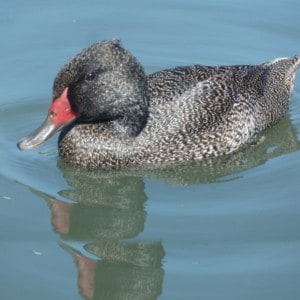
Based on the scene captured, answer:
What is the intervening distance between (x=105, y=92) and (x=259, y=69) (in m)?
2.61

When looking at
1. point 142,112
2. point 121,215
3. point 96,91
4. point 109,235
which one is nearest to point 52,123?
point 96,91

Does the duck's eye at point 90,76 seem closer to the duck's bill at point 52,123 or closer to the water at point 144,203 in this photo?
the duck's bill at point 52,123

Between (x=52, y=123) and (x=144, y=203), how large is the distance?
1273mm

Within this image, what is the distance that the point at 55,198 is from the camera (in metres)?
10.7

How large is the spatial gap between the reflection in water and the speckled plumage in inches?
6.3

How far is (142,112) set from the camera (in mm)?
11312

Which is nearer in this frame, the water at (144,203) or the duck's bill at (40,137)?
the water at (144,203)

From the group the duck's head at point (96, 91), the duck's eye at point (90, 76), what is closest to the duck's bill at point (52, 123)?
the duck's head at point (96, 91)

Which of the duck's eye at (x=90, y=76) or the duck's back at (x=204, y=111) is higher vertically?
the duck's eye at (x=90, y=76)

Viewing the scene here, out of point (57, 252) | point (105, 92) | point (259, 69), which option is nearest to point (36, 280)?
point (57, 252)

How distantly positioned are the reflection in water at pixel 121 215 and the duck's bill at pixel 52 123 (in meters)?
0.60

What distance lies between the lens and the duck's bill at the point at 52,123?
10781 millimetres

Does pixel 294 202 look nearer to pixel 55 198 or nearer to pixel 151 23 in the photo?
pixel 55 198

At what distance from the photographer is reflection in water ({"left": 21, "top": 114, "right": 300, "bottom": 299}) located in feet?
30.4
